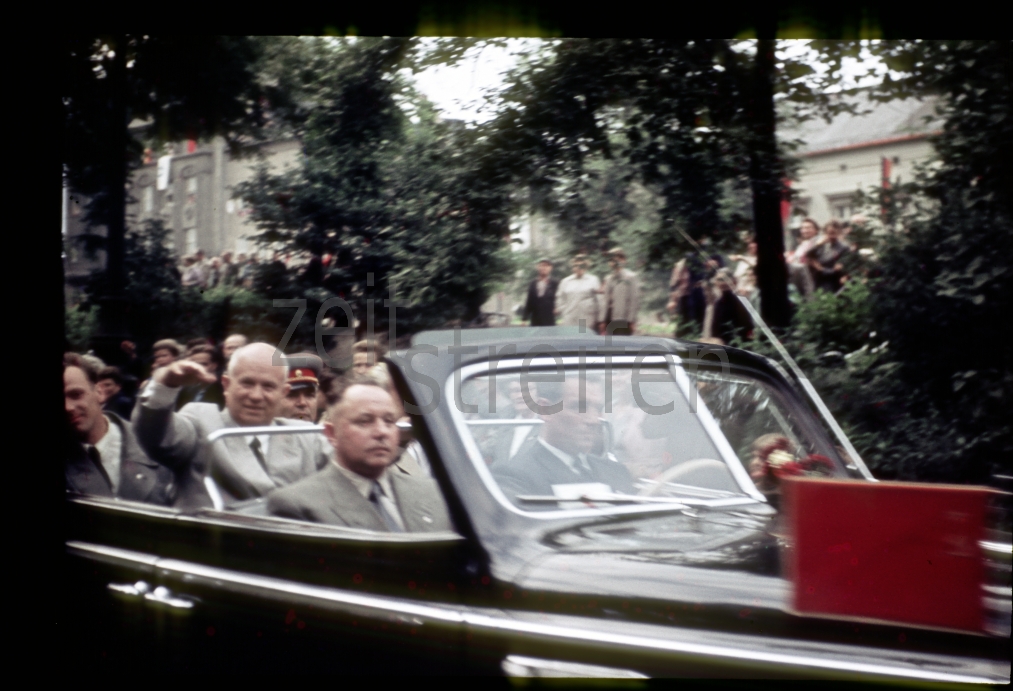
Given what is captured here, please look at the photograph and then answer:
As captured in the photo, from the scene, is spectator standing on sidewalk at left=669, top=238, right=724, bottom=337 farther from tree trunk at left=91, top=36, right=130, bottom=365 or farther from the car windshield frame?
tree trunk at left=91, top=36, right=130, bottom=365

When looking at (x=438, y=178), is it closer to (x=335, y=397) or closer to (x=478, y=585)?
(x=335, y=397)

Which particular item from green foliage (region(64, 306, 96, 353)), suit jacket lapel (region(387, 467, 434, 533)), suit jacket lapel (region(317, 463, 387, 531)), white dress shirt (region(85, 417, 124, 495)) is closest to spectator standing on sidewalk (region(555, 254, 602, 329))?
suit jacket lapel (region(387, 467, 434, 533))

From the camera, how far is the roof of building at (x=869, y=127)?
222 cm

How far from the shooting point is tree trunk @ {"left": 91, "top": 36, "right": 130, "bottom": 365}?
8.09 feet

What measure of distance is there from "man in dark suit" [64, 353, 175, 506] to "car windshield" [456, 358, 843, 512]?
3.19 ft

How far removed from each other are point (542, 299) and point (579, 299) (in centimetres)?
9

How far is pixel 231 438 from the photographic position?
2281mm

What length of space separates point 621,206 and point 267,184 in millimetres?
938

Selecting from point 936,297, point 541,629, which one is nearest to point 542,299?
point 541,629

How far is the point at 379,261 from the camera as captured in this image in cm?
215

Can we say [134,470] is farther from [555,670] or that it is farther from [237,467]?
[555,670]

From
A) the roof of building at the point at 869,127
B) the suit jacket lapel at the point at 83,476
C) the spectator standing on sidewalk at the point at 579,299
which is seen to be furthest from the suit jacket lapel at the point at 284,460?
the roof of building at the point at 869,127

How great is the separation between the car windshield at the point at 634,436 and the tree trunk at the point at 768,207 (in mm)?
207

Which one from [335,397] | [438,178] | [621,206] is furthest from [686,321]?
[335,397]
